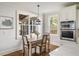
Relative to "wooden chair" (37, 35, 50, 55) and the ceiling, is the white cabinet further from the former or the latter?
"wooden chair" (37, 35, 50, 55)

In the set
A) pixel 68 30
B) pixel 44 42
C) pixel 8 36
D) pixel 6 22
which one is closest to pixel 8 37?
pixel 8 36

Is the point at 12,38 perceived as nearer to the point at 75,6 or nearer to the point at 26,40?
the point at 26,40

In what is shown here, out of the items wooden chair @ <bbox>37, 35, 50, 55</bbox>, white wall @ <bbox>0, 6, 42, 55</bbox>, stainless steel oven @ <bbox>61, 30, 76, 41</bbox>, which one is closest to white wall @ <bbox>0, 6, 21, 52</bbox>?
white wall @ <bbox>0, 6, 42, 55</bbox>

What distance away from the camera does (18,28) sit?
1.46 metres

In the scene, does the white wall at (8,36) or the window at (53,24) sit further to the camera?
the window at (53,24)

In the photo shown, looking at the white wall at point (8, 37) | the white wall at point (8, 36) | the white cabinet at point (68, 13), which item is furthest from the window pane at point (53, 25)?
the white wall at point (8, 36)

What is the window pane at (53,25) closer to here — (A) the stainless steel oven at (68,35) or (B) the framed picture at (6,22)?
(A) the stainless steel oven at (68,35)

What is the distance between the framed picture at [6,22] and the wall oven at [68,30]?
0.85 metres

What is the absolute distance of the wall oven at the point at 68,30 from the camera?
1.49 meters

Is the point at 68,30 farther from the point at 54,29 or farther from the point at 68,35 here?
the point at 54,29

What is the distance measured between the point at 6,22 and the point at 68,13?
40.2 inches

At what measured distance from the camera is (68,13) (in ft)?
4.94

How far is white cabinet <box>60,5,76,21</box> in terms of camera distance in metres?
1.48

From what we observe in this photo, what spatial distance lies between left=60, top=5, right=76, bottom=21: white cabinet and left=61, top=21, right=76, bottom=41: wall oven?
69mm
